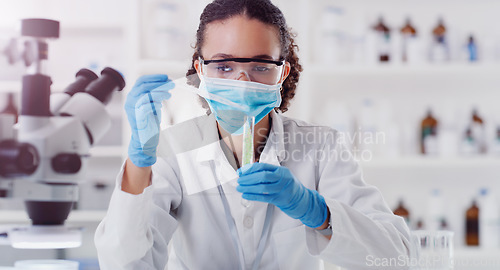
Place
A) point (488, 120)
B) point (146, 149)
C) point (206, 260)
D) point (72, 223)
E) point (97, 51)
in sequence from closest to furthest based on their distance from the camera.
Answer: point (72, 223) < point (146, 149) < point (206, 260) < point (97, 51) < point (488, 120)

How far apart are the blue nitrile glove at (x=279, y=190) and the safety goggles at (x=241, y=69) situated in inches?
7.8

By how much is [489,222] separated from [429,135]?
0.47 meters

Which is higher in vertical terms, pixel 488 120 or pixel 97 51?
pixel 97 51

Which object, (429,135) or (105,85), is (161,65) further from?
(105,85)

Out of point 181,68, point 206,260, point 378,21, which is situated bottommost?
point 206,260

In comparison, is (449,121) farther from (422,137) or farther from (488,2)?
(488,2)

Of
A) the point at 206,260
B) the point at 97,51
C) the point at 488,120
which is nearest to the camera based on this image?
the point at 206,260

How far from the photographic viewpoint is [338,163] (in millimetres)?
1233

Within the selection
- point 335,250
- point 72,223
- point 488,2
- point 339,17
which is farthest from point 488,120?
point 72,223

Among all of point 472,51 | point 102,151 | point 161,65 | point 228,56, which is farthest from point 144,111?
point 472,51

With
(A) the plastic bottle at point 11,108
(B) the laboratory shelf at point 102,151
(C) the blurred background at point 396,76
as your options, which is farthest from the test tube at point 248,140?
(C) the blurred background at point 396,76

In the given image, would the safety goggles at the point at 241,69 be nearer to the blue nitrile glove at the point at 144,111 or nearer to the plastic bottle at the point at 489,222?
the blue nitrile glove at the point at 144,111

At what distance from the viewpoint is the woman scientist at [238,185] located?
3.04ft

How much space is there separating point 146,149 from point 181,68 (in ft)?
4.43
